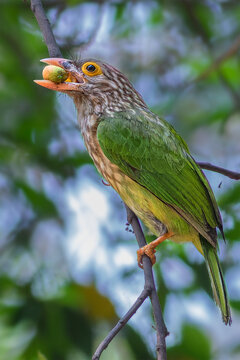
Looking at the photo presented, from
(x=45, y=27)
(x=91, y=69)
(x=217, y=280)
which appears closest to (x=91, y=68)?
(x=91, y=69)

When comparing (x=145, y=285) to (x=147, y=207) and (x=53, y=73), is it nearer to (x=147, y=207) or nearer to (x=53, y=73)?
(x=147, y=207)

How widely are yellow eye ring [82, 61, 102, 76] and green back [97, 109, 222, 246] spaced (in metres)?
0.34

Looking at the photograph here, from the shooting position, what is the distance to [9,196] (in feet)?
15.8

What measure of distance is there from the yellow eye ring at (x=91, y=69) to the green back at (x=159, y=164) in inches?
13.6

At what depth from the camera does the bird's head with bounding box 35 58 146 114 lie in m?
3.66

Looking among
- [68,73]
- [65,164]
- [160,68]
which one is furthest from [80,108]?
[160,68]

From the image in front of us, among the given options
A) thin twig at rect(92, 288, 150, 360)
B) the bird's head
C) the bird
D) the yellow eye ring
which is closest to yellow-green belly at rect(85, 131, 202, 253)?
the bird

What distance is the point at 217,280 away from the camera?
3215 millimetres

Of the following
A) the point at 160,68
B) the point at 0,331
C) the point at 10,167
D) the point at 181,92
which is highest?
the point at 160,68

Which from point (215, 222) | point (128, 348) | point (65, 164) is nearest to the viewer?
point (215, 222)

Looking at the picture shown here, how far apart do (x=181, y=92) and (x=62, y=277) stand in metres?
1.95

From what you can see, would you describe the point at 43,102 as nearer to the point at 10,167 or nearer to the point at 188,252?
the point at 10,167

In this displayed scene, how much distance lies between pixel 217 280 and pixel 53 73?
140cm

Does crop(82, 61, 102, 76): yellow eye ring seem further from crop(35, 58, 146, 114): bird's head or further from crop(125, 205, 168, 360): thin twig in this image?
crop(125, 205, 168, 360): thin twig
